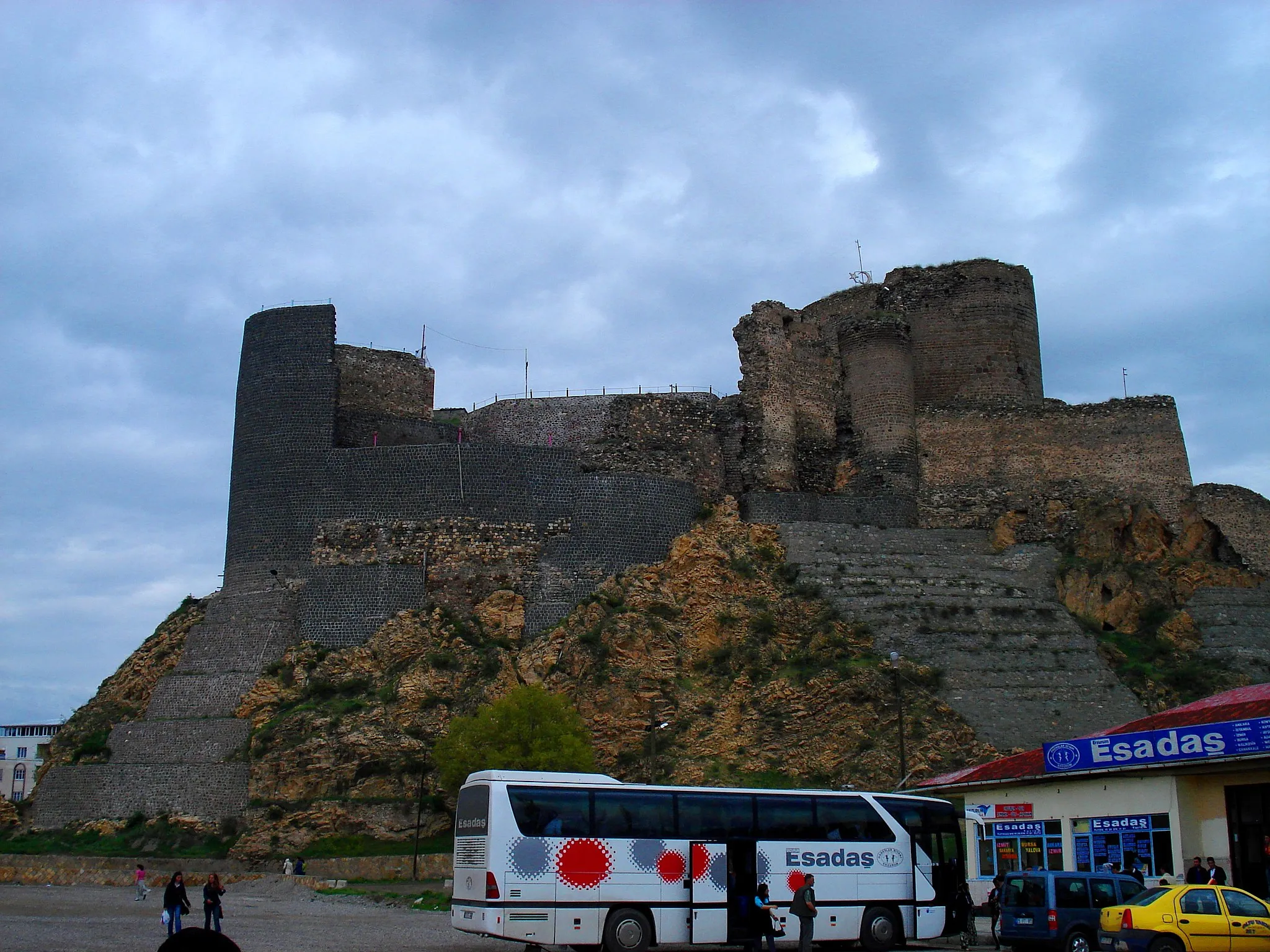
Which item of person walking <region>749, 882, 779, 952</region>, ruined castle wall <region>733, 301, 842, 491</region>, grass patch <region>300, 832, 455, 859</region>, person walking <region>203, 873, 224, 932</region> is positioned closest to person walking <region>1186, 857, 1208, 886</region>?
person walking <region>749, 882, 779, 952</region>

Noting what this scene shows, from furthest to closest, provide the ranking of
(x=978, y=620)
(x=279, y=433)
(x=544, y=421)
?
(x=544, y=421)
(x=279, y=433)
(x=978, y=620)

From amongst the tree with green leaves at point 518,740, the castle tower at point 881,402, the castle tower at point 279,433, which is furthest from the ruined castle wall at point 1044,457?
the castle tower at point 279,433

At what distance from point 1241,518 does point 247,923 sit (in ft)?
105

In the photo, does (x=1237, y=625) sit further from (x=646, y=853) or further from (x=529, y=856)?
(x=529, y=856)

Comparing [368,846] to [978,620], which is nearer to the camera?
[368,846]

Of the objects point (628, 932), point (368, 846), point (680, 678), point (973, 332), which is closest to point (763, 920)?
point (628, 932)

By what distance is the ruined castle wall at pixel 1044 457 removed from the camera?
4184cm

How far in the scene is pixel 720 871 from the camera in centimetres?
1870

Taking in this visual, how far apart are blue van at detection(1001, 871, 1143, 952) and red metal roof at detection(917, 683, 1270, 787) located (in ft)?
10.8

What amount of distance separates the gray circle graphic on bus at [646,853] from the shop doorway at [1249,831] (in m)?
8.84

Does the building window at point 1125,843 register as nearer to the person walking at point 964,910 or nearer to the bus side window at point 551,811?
the person walking at point 964,910

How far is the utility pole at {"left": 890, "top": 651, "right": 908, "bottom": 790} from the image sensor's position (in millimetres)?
27750

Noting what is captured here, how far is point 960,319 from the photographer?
149 feet

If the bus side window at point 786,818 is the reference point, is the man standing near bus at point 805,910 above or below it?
below
